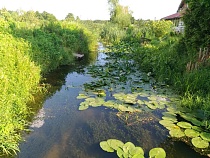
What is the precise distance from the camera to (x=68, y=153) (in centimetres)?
320

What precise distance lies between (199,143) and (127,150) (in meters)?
1.27

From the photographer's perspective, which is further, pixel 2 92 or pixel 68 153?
pixel 2 92

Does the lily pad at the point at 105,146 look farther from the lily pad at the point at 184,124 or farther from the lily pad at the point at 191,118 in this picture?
the lily pad at the point at 191,118

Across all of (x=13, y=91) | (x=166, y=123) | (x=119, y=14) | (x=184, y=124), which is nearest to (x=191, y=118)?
(x=184, y=124)

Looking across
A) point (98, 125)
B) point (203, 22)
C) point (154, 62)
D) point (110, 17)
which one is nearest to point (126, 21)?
point (110, 17)

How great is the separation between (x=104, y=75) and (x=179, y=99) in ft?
10.4

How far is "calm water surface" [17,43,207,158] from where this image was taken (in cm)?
325

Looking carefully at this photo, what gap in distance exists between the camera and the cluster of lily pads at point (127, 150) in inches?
115

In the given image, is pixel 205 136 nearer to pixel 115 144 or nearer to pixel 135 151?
pixel 135 151

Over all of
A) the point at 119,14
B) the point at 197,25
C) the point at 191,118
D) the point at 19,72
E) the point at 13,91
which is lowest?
the point at 191,118

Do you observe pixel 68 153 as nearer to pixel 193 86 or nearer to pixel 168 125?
pixel 168 125

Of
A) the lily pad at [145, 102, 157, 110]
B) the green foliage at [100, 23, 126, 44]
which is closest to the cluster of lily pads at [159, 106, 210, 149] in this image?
the lily pad at [145, 102, 157, 110]

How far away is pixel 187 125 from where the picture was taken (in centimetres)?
387

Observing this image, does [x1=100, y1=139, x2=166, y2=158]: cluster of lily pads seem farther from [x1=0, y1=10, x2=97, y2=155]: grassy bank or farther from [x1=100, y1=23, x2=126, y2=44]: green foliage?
[x1=100, y1=23, x2=126, y2=44]: green foliage
